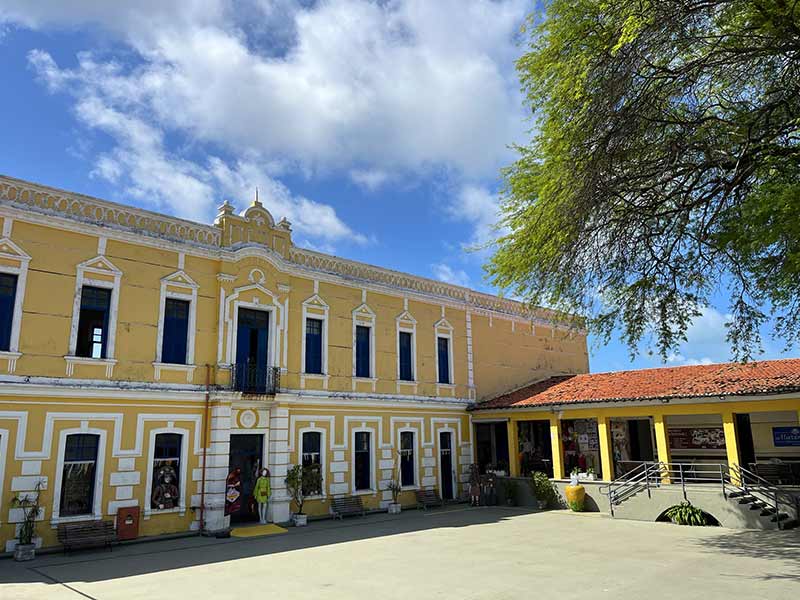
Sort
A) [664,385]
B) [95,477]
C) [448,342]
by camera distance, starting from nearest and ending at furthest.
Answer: [95,477] → [664,385] → [448,342]

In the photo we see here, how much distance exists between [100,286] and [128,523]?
19.4ft

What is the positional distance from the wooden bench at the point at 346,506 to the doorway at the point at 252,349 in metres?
4.49

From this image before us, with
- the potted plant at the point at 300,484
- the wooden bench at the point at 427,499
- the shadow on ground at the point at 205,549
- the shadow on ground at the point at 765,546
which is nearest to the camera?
the shadow on ground at the point at 765,546

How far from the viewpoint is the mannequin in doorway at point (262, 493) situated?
17.2 meters

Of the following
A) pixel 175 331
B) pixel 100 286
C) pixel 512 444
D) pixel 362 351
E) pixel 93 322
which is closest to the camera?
pixel 93 322

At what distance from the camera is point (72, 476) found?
14.3 m

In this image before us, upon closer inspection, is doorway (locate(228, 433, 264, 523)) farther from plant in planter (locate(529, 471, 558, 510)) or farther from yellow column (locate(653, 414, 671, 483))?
yellow column (locate(653, 414, 671, 483))

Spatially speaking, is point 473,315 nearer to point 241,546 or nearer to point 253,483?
point 253,483

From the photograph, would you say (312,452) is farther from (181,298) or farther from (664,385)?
(664,385)

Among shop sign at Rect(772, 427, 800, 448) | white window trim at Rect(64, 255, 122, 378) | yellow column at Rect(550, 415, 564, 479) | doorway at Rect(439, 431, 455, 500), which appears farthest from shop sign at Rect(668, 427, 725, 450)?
white window trim at Rect(64, 255, 122, 378)

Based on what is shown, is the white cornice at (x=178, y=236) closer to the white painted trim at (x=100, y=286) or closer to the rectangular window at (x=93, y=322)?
the white painted trim at (x=100, y=286)

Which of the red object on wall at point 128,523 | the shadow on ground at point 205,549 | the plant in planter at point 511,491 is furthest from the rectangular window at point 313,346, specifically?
the plant in planter at point 511,491

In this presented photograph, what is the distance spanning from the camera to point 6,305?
45.5 feet

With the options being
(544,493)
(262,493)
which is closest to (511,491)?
(544,493)
